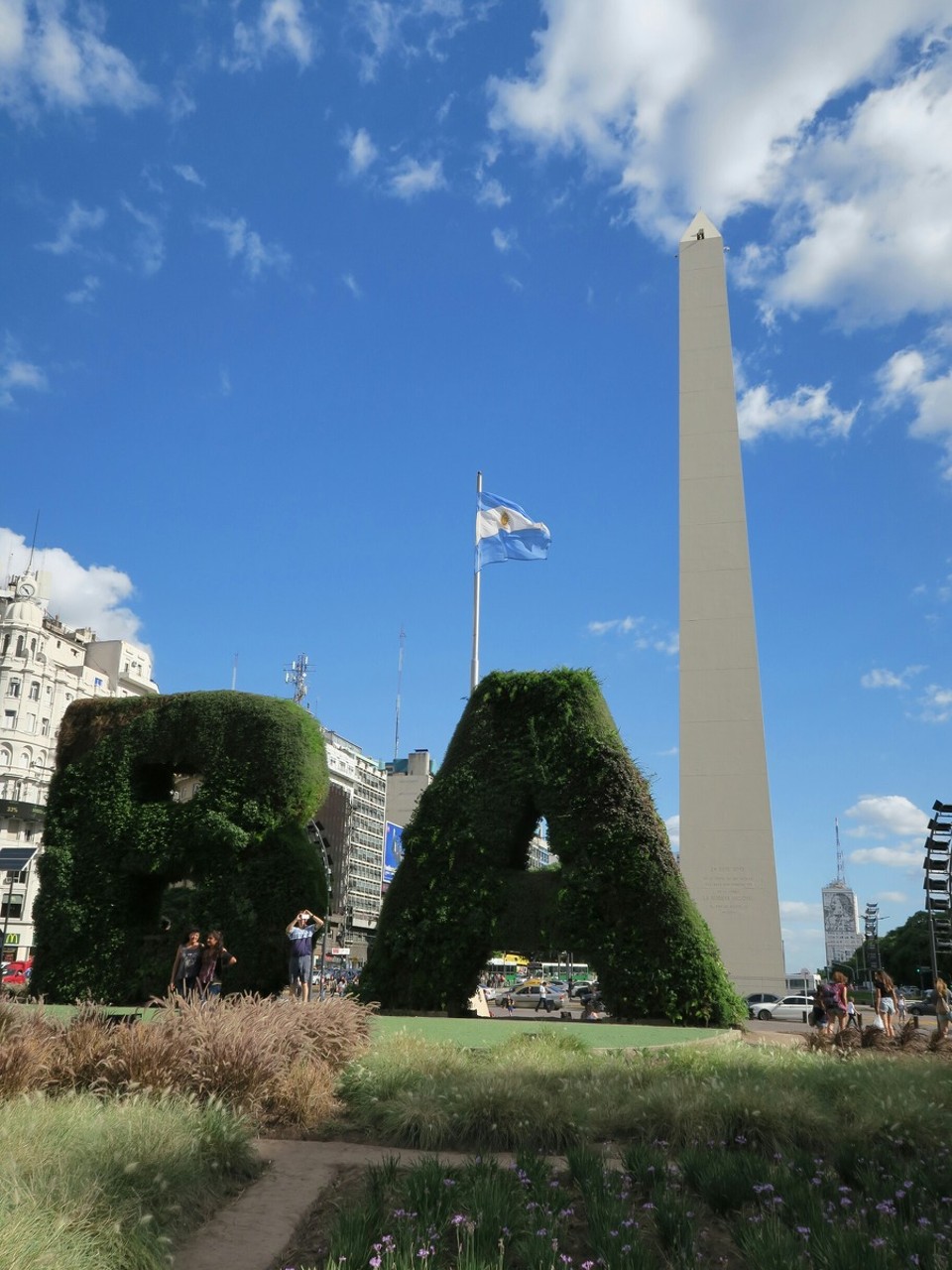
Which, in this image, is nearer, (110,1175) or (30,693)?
(110,1175)

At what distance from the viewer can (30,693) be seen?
79.8 m

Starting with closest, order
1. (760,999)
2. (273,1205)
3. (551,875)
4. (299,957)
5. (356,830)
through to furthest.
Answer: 1. (273,1205)
2. (299,957)
3. (551,875)
4. (760,999)
5. (356,830)

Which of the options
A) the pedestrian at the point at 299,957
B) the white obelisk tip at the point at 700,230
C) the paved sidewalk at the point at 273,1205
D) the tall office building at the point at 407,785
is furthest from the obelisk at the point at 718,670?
the tall office building at the point at 407,785

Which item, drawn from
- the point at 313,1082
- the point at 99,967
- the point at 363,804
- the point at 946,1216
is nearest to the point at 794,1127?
the point at 946,1216

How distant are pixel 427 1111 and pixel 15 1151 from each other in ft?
10.1

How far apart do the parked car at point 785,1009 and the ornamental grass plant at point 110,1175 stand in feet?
90.8

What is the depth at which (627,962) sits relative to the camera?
16.0 meters

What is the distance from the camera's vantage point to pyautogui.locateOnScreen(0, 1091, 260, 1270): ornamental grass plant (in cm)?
426

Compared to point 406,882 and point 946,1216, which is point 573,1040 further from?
point 406,882

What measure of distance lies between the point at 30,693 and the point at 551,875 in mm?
73729

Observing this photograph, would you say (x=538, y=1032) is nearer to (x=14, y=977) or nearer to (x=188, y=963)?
(x=188, y=963)

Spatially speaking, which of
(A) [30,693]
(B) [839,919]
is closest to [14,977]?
(A) [30,693]

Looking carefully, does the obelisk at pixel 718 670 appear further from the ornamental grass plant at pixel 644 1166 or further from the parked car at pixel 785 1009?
the ornamental grass plant at pixel 644 1166

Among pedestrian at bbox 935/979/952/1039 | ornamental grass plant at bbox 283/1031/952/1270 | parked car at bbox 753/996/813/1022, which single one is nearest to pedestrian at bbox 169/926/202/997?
ornamental grass plant at bbox 283/1031/952/1270
